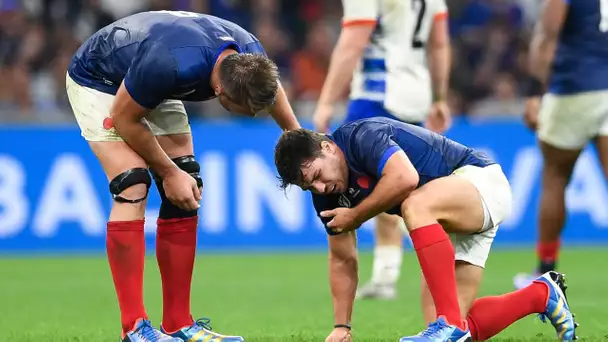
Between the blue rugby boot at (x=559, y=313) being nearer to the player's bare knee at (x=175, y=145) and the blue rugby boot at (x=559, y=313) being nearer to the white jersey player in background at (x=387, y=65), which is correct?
the player's bare knee at (x=175, y=145)

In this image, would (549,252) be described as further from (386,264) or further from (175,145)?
(175,145)

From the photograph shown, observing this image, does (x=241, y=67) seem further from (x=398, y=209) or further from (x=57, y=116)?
(x=57, y=116)

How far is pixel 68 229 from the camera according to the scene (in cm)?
1261

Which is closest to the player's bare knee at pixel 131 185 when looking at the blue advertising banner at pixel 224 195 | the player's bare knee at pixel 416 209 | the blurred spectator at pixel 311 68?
the player's bare knee at pixel 416 209

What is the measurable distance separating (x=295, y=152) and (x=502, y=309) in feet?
4.35

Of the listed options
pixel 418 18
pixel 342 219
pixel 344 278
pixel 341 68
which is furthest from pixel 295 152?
pixel 418 18

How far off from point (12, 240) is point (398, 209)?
26.7 feet

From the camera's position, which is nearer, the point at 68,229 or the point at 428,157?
the point at 428,157

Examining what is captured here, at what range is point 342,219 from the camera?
17.1 ft

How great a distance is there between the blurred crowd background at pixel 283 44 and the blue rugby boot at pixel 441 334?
9.03 m

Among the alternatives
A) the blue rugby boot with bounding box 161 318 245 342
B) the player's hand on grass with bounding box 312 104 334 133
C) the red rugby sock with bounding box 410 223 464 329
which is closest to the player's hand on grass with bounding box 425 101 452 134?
the player's hand on grass with bounding box 312 104 334 133

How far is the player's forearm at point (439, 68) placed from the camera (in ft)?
27.9

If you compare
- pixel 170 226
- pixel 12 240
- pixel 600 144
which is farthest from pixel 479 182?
pixel 12 240

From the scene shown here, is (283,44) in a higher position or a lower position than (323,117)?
lower
